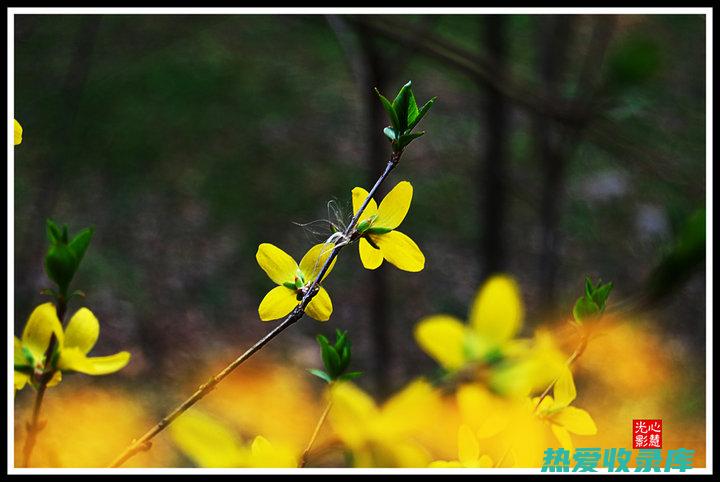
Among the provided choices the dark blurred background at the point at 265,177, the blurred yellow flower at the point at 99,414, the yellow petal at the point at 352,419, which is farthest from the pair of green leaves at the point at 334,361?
the dark blurred background at the point at 265,177

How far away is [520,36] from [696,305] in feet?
4.21

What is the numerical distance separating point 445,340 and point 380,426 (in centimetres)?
5

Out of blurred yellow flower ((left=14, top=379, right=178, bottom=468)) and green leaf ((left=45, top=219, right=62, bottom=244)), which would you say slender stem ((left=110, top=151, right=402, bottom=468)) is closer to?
green leaf ((left=45, top=219, right=62, bottom=244))

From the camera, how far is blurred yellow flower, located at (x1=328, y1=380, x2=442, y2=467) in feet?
1.05

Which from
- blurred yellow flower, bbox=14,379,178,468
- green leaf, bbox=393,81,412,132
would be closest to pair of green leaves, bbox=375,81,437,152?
green leaf, bbox=393,81,412,132

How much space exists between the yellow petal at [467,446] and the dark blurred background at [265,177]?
5.69 feet

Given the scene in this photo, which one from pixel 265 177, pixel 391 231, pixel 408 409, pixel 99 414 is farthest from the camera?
pixel 265 177

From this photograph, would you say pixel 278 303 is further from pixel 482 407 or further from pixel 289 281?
pixel 482 407

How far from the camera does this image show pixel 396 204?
410 millimetres

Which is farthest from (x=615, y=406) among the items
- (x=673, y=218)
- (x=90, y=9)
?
(x=90, y=9)

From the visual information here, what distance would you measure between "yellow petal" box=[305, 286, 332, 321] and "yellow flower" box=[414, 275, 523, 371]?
9cm

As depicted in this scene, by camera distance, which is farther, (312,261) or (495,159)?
(495,159)

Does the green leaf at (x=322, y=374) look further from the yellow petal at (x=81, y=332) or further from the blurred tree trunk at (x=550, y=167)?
the blurred tree trunk at (x=550, y=167)

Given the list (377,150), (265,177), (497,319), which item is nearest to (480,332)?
(497,319)
